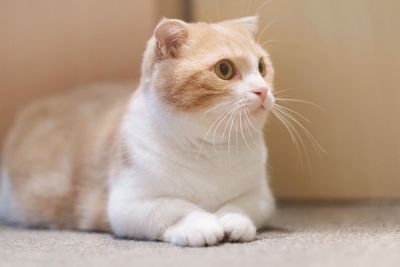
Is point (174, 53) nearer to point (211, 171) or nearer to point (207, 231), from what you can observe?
point (211, 171)

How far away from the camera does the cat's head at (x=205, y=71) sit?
149cm

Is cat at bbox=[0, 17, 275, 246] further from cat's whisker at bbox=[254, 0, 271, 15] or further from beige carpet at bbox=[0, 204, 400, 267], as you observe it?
cat's whisker at bbox=[254, 0, 271, 15]

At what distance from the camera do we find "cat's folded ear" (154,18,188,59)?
5.11 ft

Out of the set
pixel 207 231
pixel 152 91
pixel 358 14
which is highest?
pixel 358 14

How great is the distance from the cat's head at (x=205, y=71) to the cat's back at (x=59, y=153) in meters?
0.41

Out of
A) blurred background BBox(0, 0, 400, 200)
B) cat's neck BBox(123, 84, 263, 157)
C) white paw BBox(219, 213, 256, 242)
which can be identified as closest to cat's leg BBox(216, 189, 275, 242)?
white paw BBox(219, 213, 256, 242)

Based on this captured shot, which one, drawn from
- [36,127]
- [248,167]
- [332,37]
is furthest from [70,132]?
[332,37]

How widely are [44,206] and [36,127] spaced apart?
0.37 m

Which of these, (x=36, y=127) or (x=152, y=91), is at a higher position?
(x=152, y=91)

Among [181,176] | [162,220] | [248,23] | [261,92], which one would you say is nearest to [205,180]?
[181,176]

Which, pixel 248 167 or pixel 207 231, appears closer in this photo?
pixel 207 231

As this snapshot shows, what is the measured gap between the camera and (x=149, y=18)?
2410 millimetres

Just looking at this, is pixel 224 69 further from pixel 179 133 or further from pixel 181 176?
pixel 181 176

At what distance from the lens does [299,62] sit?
7.37 ft
